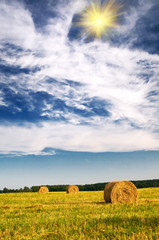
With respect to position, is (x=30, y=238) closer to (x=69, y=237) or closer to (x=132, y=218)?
(x=69, y=237)

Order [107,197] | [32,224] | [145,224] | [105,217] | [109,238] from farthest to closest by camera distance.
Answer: [107,197] < [105,217] < [32,224] < [145,224] < [109,238]

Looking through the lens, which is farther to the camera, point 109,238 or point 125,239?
point 109,238

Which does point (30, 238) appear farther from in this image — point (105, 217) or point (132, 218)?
point (132, 218)

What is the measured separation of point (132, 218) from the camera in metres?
7.80

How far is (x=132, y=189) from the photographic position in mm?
16188

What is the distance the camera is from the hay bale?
51.4 feet

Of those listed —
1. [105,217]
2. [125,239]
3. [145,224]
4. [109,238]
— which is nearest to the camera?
[125,239]

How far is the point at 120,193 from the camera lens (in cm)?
1597

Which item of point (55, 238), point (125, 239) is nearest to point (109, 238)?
point (125, 239)

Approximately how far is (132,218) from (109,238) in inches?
98.2

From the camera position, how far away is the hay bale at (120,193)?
15.7 meters

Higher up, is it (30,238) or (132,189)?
(132,189)

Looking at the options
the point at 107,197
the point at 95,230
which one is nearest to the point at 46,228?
the point at 95,230

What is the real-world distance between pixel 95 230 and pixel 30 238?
1816 millimetres
